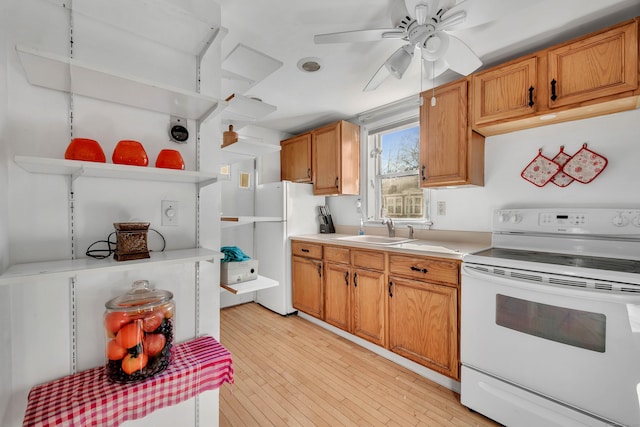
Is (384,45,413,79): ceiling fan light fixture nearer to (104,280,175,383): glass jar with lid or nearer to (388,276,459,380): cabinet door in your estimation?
(388,276,459,380): cabinet door

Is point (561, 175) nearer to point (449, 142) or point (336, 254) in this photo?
point (449, 142)

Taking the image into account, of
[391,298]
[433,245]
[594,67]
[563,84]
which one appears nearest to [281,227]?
[391,298]

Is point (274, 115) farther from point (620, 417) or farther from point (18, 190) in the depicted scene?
point (620, 417)

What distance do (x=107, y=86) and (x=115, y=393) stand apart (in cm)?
113

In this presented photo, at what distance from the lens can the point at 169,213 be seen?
1315 mm

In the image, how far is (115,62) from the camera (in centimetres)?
119

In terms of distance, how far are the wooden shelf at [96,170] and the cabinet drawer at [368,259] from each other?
1.53 metres

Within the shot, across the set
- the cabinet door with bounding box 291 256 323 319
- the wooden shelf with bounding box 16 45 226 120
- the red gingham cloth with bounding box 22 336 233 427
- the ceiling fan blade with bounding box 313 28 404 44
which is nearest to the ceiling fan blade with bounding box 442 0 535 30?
the ceiling fan blade with bounding box 313 28 404 44

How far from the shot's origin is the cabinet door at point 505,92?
1.82 metres

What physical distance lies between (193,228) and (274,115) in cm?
223

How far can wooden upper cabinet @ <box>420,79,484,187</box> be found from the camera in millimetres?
2145

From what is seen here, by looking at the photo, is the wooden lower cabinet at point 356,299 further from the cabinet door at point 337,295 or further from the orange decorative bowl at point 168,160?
the orange decorative bowl at point 168,160

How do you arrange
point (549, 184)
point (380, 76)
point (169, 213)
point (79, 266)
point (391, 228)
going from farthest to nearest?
point (391, 228) → point (549, 184) → point (380, 76) → point (169, 213) → point (79, 266)

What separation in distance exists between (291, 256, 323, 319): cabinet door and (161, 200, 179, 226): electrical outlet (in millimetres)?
1777
